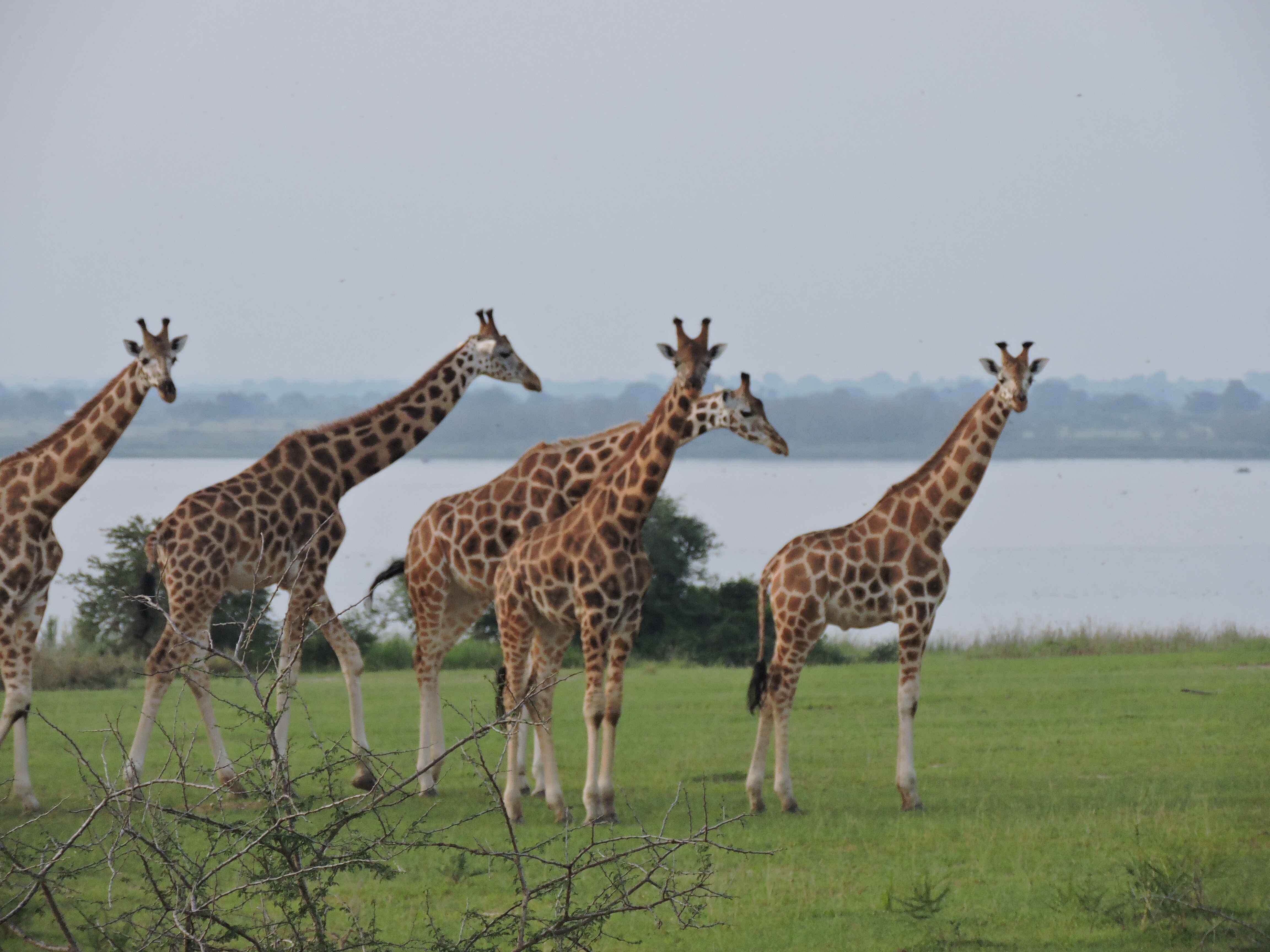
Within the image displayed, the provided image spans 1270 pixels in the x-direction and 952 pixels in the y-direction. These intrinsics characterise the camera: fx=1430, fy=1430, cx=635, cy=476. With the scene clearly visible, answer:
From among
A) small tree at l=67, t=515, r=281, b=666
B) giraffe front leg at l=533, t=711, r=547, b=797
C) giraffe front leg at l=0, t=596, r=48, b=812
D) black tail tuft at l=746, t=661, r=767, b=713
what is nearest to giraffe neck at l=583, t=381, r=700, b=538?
black tail tuft at l=746, t=661, r=767, b=713

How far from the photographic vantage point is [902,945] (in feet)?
23.0

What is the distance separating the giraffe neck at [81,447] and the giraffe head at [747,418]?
4027mm

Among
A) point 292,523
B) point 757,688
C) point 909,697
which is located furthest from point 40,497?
point 909,697

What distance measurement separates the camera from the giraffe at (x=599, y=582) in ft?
30.2

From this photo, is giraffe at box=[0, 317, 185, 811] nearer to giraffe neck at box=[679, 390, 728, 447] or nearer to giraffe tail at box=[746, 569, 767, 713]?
giraffe neck at box=[679, 390, 728, 447]

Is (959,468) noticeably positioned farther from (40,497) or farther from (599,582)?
(40,497)

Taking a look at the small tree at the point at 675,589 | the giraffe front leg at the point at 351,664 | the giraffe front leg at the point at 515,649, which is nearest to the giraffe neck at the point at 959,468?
the giraffe front leg at the point at 515,649

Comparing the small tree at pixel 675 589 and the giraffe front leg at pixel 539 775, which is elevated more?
the small tree at pixel 675 589

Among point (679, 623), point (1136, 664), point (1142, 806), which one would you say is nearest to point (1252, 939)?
→ point (1142, 806)

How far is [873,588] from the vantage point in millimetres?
9812

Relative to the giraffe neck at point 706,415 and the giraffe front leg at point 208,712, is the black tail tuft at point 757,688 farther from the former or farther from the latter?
the giraffe front leg at point 208,712

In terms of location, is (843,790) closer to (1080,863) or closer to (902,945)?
Answer: (1080,863)

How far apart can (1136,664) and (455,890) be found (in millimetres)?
12202

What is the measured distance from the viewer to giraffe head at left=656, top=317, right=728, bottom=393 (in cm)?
938
